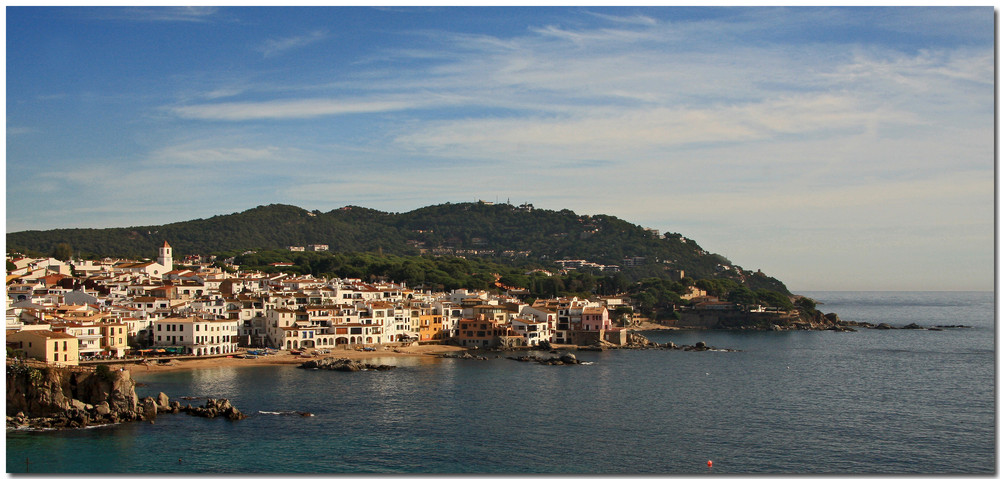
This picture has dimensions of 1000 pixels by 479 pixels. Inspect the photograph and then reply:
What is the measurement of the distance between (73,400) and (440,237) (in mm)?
128482

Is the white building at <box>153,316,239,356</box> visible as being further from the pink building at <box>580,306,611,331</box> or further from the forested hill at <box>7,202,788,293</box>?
the forested hill at <box>7,202,788,293</box>

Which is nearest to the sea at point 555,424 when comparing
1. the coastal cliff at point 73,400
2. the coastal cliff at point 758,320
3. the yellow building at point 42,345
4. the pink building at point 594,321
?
the coastal cliff at point 73,400

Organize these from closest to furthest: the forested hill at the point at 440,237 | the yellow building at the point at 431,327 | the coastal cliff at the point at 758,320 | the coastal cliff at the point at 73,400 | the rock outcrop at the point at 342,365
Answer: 1. the coastal cliff at the point at 73,400
2. the rock outcrop at the point at 342,365
3. the yellow building at the point at 431,327
4. the coastal cliff at the point at 758,320
5. the forested hill at the point at 440,237

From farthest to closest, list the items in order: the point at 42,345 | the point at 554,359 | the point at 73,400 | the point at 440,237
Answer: the point at 440,237 < the point at 554,359 < the point at 42,345 < the point at 73,400

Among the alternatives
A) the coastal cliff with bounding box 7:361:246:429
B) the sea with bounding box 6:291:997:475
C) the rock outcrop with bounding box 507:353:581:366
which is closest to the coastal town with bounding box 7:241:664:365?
the coastal cliff with bounding box 7:361:246:429

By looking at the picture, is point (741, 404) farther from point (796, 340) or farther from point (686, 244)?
point (686, 244)

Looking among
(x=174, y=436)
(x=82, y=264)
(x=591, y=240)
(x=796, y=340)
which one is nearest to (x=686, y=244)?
(x=591, y=240)

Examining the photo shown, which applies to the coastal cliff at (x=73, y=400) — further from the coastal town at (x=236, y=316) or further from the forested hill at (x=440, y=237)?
the forested hill at (x=440, y=237)

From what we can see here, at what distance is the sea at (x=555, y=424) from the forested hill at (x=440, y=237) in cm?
7427

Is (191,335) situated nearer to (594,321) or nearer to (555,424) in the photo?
(555,424)

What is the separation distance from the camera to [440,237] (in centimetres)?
15088

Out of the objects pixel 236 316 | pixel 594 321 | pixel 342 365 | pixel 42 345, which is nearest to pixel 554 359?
pixel 342 365

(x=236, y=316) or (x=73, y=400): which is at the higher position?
(x=236, y=316)

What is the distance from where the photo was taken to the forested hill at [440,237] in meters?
110
